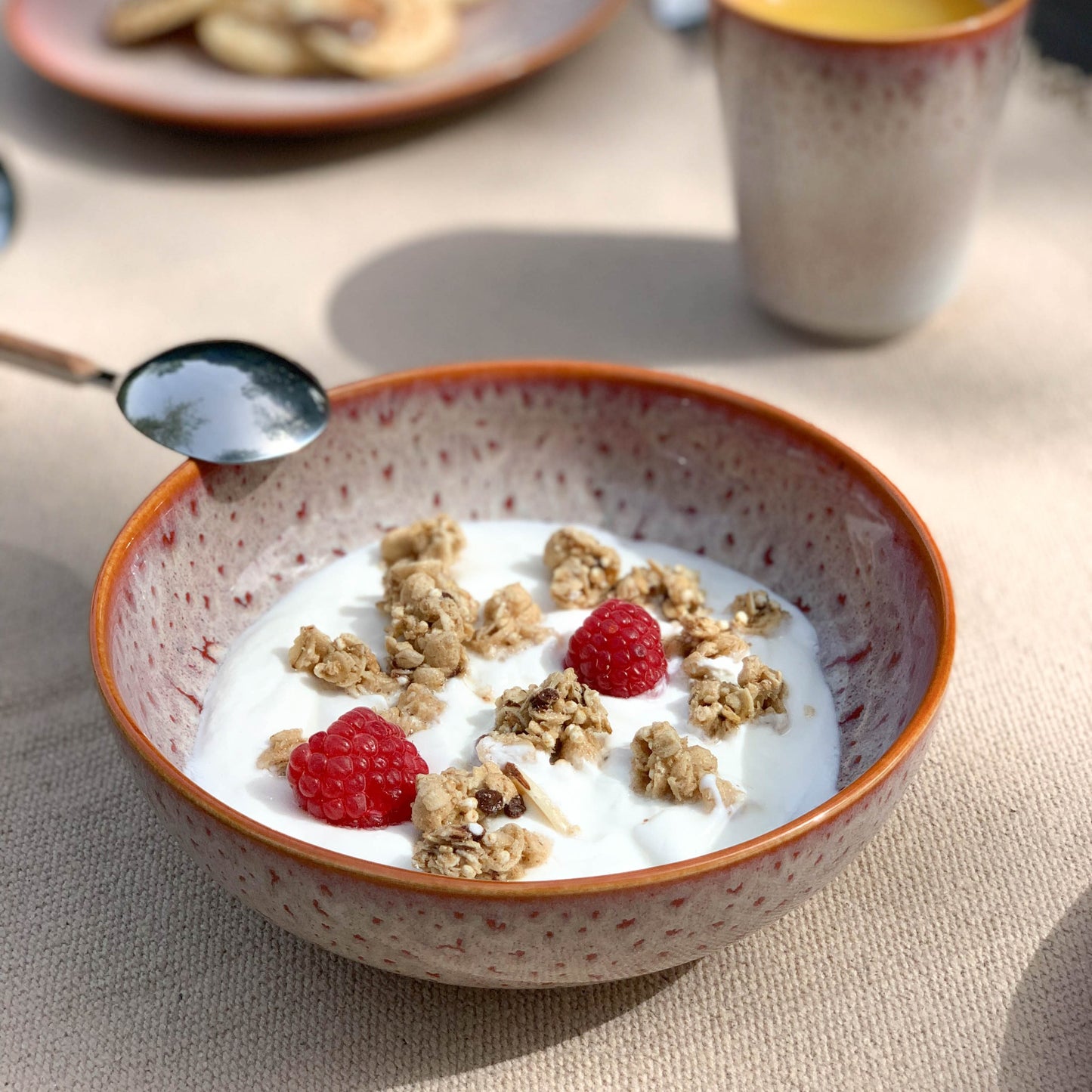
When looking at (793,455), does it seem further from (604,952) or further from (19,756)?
(19,756)

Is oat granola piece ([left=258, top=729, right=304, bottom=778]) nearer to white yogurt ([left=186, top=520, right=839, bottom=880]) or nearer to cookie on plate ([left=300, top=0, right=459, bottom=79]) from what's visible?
white yogurt ([left=186, top=520, right=839, bottom=880])

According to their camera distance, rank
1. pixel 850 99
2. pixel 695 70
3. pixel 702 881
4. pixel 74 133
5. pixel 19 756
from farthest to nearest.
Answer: pixel 695 70 < pixel 74 133 < pixel 850 99 < pixel 19 756 < pixel 702 881

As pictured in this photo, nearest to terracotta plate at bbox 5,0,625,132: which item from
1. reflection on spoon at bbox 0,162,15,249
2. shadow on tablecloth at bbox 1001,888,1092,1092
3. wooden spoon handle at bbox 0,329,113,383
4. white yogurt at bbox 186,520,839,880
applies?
reflection on spoon at bbox 0,162,15,249

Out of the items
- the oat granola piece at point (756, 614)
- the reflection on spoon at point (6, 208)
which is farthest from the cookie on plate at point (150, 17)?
the oat granola piece at point (756, 614)

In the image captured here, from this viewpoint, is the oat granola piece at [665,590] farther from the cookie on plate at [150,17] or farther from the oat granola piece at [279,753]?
the cookie on plate at [150,17]

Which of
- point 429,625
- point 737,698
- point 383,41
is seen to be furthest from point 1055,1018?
point 383,41

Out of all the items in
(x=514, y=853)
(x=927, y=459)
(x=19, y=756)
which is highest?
(x=514, y=853)

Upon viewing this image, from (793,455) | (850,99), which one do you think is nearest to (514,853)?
(793,455)

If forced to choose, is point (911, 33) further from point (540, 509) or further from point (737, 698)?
point (737, 698)
